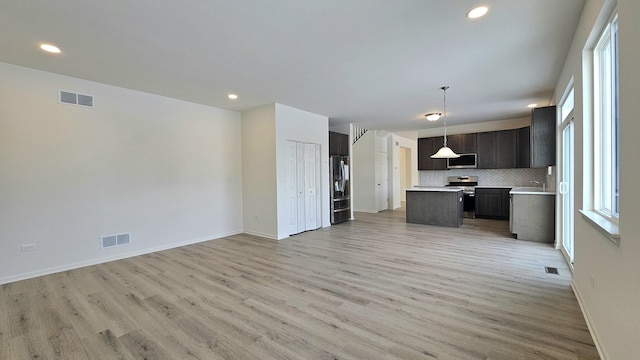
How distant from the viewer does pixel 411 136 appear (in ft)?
37.2

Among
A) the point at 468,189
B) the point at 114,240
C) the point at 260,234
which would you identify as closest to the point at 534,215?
the point at 468,189

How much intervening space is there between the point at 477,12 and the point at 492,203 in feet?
21.5

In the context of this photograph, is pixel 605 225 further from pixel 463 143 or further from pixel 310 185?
pixel 463 143

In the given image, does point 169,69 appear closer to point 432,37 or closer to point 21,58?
point 21,58

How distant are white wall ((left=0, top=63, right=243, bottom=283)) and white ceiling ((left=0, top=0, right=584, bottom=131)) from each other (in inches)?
15.8

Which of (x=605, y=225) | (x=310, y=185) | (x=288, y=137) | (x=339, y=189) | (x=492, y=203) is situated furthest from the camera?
(x=492, y=203)

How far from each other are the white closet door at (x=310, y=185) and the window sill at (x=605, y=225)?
486cm

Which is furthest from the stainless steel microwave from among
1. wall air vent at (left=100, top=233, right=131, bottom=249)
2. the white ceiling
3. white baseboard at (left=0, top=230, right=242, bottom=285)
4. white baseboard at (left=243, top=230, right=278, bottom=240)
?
wall air vent at (left=100, top=233, right=131, bottom=249)

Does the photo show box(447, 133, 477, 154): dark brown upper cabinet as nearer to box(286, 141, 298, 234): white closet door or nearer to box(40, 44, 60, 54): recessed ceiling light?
box(286, 141, 298, 234): white closet door

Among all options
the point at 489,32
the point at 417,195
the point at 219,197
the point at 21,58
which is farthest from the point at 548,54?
the point at 21,58

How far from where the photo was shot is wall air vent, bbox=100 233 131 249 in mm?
4348

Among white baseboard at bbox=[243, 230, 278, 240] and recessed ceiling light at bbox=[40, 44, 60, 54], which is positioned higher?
recessed ceiling light at bbox=[40, 44, 60, 54]

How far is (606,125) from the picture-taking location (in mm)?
2279

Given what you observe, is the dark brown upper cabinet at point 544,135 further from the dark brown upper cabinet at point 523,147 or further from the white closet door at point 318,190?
the white closet door at point 318,190
